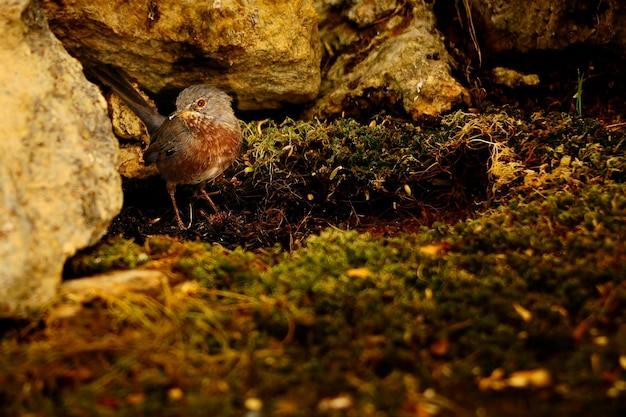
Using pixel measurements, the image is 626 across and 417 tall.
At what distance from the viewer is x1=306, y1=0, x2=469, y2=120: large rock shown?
593 centimetres

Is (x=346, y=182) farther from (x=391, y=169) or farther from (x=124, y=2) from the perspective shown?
(x=124, y=2)

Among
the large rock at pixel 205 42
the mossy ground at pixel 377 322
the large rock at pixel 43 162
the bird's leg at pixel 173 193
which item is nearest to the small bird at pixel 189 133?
the bird's leg at pixel 173 193

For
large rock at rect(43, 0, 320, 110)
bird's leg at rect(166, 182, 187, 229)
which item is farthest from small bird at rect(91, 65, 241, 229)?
large rock at rect(43, 0, 320, 110)

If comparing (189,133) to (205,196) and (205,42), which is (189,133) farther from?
(205,42)

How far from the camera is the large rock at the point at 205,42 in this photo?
16.7 ft

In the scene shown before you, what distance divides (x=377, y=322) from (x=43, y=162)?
81.8 inches

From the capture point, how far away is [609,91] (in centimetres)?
602

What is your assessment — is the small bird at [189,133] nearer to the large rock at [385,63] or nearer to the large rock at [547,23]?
the large rock at [385,63]

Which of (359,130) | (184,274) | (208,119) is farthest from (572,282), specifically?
(208,119)

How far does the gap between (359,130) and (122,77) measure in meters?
2.17

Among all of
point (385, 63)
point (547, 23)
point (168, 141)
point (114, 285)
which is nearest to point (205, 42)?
point (168, 141)

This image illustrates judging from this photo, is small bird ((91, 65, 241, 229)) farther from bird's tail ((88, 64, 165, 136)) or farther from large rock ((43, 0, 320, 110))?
large rock ((43, 0, 320, 110))

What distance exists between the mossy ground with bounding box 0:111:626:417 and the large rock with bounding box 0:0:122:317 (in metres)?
0.28

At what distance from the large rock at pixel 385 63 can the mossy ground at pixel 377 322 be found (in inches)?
47.4
